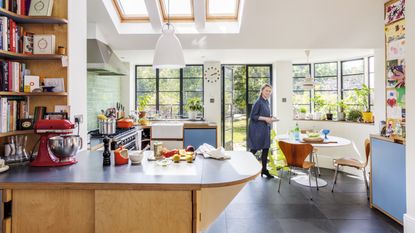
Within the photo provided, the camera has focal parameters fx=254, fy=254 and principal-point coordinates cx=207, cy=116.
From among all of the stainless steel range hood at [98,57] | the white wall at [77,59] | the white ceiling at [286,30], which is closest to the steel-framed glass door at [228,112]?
the white ceiling at [286,30]

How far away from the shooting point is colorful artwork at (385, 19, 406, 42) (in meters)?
2.95

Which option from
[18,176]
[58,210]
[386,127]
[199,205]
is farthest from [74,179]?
[386,127]

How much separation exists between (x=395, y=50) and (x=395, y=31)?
0.80 feet

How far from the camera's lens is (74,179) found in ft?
5.05

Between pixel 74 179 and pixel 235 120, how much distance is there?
4.88 meters

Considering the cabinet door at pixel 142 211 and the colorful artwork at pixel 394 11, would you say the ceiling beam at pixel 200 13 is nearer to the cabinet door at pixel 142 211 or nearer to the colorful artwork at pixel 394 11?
the colorful artwork at pixel 394 11

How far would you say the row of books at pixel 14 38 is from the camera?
1.96m

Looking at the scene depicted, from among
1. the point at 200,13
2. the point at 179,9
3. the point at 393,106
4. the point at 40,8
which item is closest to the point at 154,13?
the point at 179,9

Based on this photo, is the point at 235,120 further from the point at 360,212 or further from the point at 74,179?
the point at 74,179

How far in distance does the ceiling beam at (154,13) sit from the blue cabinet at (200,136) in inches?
79.5

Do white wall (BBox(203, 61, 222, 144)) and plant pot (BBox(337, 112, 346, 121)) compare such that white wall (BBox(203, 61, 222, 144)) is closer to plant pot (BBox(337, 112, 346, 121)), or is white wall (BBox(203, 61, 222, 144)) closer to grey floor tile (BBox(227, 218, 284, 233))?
plant pot (BBox(337, 112, 346, 121))

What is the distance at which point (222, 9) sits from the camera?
422 centimetres

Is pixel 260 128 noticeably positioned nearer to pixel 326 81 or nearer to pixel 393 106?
pixel 393 106

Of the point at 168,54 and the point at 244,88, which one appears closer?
the point at 168,54
